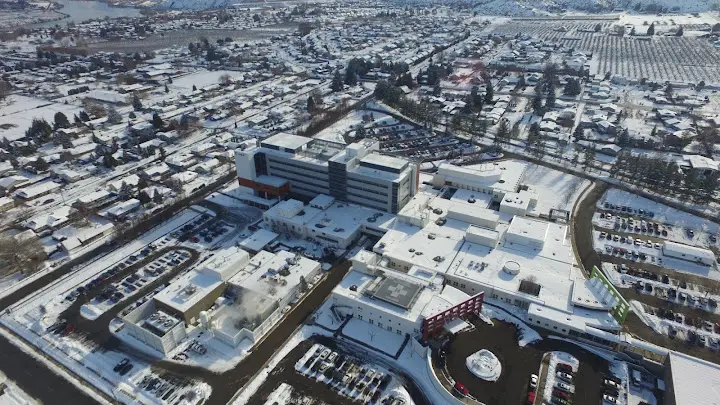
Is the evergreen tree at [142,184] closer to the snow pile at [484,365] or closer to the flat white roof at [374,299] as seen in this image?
the flat white roof at [374,299]

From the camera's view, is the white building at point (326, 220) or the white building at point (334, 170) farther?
the white building at point (334, 170)

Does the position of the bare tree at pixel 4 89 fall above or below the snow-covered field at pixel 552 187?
above

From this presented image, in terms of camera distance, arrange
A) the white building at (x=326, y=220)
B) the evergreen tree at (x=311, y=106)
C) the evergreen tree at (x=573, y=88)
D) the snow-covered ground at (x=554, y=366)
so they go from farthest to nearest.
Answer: the evergreen tree at (x=573, y=88)
the evergreen tree at (x=311, y=106)
the white building at (x=326, y=220)
the snow-covered ground at (x=554, y=366)

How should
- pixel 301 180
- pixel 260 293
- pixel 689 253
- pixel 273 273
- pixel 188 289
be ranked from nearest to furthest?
pixel 188 289 → pixel 260 293 → pixel 273 273 → pixel 689 253 → pixel 301 180

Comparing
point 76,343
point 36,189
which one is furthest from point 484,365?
point 36,189

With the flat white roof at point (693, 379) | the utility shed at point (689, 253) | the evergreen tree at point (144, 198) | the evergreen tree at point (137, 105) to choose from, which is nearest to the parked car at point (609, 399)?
the flat white roof at point (693, 379)

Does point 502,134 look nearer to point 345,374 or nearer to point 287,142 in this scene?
point 287,142
